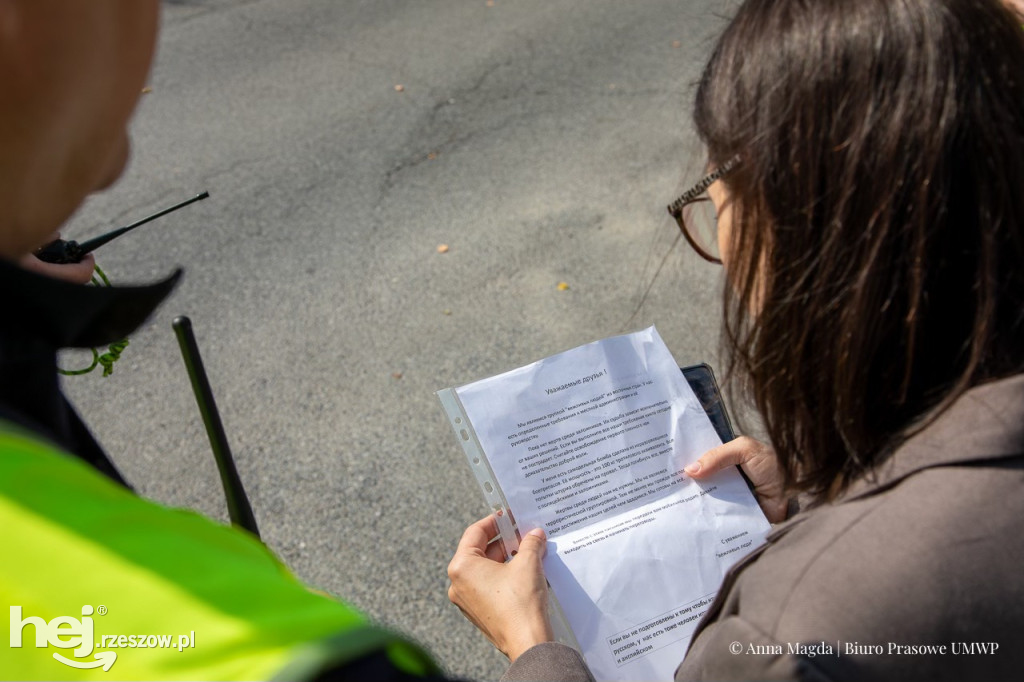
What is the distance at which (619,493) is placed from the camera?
1330mm

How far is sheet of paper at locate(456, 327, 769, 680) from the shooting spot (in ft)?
4.07

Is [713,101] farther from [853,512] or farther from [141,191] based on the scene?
[141,191]

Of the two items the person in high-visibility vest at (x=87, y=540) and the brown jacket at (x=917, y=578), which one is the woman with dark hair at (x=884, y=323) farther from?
the person in high-visibility vest at (x=87, y=540)

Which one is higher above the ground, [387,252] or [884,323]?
[884,323]

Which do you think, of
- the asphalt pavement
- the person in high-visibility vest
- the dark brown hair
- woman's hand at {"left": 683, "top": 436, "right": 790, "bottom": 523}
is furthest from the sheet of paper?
the asphalt pavement

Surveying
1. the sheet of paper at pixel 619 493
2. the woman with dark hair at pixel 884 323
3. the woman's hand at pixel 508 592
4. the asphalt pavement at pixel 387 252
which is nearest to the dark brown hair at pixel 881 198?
the woman with dark hair at pixel 884 323

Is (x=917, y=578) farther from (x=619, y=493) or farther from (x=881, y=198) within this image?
(x=619, y=493)

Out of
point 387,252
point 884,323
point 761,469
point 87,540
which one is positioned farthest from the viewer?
point 387,252

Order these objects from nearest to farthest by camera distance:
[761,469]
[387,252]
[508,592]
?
[508,592], [761,469], [387,252]

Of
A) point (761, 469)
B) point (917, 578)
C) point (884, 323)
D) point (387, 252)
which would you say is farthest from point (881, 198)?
point (387, 252)

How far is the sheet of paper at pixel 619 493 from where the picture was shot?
1.24m

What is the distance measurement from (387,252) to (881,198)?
9.42 feet

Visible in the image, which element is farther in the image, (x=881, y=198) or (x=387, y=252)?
(x=387, y=252)

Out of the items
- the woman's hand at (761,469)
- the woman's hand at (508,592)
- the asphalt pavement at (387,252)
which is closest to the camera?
the woman's hand at (508,592)
